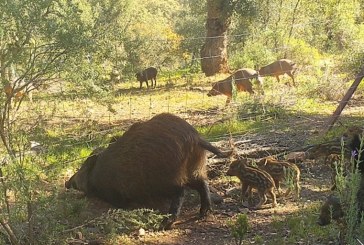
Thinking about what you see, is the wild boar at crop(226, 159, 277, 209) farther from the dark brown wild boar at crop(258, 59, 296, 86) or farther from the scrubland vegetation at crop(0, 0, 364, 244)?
the dark brown wild boar at crop(258, 59, 296, 86)

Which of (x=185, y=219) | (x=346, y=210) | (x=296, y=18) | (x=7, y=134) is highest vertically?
(x=296, y=18)

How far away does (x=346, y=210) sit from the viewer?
399 cm

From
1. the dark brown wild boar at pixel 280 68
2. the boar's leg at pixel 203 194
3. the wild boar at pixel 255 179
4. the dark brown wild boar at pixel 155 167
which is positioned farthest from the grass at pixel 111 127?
the dark brown wild boar at pixel 280 68

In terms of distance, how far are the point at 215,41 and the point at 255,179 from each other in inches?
516

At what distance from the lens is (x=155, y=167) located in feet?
18.1

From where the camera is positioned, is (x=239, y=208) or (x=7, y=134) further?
(x=239, y=208)

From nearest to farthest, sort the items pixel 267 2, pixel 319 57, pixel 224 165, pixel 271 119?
pixel 224 165 → pixel 271 119 → pixel 319 57 → pixel 267 2

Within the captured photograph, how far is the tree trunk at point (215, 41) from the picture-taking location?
706 inches

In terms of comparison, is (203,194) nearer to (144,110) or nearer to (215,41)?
(144,110)

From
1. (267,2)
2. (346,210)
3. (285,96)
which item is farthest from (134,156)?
(267,2)

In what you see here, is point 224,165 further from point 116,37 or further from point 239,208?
point 116,37

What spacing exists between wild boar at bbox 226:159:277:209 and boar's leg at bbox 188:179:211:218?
46 cm

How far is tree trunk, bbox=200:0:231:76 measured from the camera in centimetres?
1792

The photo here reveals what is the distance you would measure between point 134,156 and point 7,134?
5.22ft
